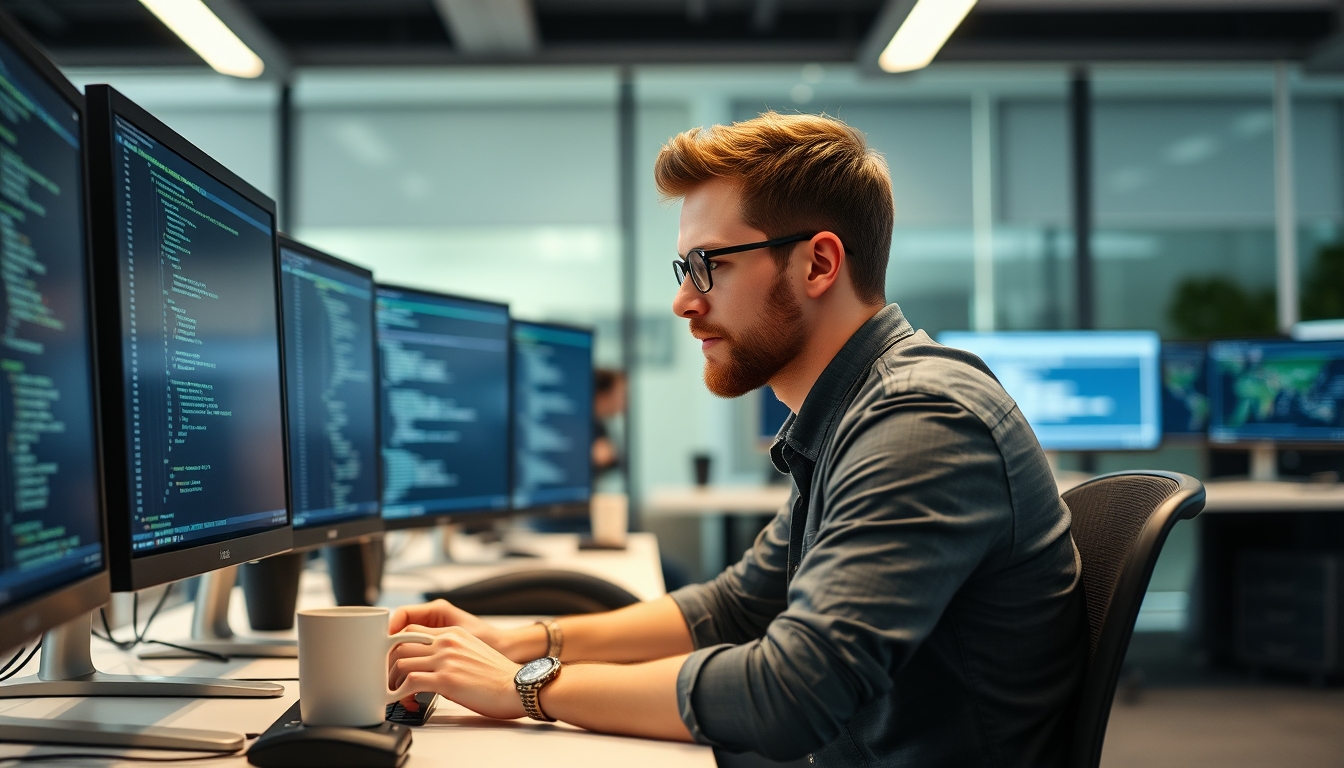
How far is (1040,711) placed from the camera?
0.92 metres

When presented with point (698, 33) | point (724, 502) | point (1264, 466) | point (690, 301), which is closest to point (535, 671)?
point (690, 301)

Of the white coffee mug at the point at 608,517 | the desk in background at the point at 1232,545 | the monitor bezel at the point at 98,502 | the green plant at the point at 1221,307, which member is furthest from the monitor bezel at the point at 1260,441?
the monitor bezel at the point at 98,502

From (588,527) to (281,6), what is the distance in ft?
10.1

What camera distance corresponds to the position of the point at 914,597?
793 millimetres

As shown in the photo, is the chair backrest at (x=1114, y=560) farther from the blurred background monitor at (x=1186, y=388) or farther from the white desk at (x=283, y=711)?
the blurred background monitor at (x=1186, y=388)

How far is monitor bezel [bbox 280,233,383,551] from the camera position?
1.20 meters

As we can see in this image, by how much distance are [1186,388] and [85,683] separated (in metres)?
3.91

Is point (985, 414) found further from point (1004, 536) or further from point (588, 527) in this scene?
point (588, 527)

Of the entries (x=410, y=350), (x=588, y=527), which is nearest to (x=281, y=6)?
(x=588, y=527)

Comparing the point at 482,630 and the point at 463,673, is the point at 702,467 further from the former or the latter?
the point at 463,673

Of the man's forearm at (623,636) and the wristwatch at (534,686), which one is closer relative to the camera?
the wristwatch at (534,686)

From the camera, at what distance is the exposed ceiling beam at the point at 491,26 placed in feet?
13.3

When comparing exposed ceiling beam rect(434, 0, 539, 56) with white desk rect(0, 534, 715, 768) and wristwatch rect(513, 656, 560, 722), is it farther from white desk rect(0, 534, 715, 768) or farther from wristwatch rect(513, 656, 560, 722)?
wristwatch rect(513, 656, 560, 722)

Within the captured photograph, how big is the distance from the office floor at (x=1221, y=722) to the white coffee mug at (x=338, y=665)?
7.29ft
